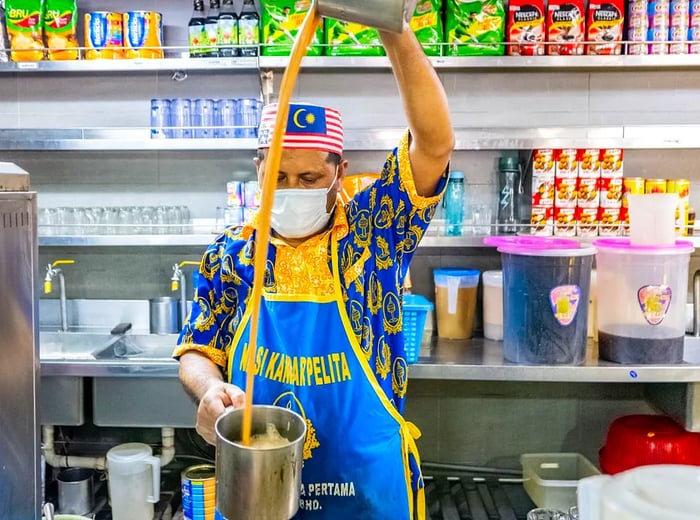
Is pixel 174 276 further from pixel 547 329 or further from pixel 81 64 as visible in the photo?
pixel 547 329

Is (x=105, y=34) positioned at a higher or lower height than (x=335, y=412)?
higher

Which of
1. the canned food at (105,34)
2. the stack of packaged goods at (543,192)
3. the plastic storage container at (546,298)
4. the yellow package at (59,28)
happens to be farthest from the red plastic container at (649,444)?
the yellow package at (59,28)

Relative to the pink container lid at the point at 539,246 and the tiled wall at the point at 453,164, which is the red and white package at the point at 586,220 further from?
the tiled wall at the point at 453,164

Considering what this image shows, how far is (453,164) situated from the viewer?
2818 millimetres

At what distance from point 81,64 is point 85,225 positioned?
639 mm

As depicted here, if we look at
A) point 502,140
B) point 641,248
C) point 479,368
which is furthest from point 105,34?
point 641,248

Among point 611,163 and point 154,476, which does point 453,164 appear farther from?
point 154,476

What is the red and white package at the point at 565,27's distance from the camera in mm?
2445

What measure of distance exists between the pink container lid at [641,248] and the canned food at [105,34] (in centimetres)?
199

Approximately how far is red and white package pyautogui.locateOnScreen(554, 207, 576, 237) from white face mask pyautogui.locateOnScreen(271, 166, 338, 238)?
136cm

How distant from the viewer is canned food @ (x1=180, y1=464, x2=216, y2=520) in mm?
2236

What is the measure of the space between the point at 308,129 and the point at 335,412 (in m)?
0.60

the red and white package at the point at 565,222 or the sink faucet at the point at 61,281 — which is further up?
the red and white package at the point at 565,222

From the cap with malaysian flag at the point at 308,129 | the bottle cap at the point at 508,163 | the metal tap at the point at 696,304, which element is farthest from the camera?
the bottle cap at the point at 508,163
